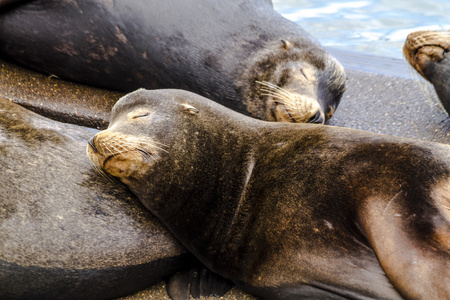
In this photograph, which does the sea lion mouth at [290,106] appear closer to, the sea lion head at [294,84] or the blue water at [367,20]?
the sea lion head at [294,84]

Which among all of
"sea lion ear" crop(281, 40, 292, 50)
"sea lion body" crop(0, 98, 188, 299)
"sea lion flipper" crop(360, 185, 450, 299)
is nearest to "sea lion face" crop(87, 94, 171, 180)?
"sea lion body" crop(0, 98, 188, 299)

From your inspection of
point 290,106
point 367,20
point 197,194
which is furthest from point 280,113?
point 367,20

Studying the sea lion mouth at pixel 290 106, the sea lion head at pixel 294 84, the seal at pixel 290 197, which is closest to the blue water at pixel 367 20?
the sea lion head at pixel 294 84

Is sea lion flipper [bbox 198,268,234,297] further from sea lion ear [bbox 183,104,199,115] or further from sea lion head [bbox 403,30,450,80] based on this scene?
sea lion head [bbox 403,30,450,80]

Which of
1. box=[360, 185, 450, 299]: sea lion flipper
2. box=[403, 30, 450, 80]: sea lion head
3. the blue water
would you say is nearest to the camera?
box=[360, 185, 450, 299]: sea lion flipper

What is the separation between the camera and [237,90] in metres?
4.06

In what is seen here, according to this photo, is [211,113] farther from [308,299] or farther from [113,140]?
[308,299]

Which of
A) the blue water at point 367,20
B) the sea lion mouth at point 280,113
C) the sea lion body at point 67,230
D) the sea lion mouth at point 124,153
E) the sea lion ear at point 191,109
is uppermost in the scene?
the sea lion ear at point 191,109

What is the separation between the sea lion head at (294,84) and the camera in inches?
152

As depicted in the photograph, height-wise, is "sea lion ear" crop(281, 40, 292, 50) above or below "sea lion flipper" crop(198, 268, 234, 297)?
above

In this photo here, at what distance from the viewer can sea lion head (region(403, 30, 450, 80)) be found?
3670 mm

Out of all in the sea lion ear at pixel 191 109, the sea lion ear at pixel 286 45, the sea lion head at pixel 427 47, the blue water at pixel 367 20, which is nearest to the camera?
the sea lion ear at pixel 191 109

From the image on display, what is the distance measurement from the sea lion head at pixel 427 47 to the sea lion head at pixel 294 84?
661 millimetres

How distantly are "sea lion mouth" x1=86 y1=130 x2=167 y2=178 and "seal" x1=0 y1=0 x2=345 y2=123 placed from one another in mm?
1430
